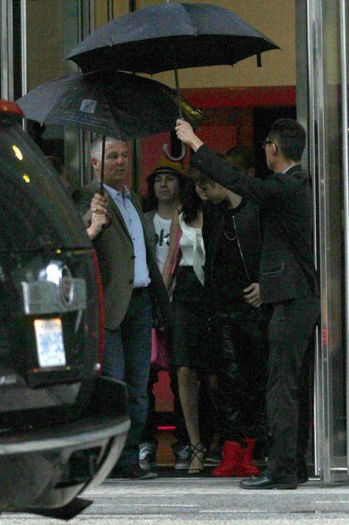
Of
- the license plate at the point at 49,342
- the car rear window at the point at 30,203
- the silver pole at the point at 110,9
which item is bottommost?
the license plate at the point at 49,342

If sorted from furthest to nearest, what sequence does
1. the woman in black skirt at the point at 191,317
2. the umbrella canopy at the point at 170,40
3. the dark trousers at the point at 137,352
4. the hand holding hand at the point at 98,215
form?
the woman in black skirt at the point at 191,317 < the dark trousers at the point at 137,352 < the hand holding hand at the point at 98,215 < the umbrella canopy at the point at 170,40

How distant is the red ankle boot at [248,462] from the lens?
8.34 m

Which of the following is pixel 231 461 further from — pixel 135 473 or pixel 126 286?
pixel 126 286

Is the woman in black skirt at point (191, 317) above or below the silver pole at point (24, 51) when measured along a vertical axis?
below

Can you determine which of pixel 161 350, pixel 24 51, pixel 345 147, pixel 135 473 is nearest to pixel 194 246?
pixel 161 350

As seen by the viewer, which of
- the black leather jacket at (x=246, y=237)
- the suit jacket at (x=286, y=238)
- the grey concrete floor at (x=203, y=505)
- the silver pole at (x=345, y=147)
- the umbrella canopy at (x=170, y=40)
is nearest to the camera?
the grey concrete floor at (x=203, y=505)

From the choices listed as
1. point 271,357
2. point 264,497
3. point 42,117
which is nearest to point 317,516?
point 264,497

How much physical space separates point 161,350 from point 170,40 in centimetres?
232

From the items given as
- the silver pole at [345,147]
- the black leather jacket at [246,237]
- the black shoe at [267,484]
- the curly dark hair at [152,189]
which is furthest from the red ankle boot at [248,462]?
the curly dark hair at [152,189]

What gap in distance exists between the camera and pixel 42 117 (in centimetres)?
699

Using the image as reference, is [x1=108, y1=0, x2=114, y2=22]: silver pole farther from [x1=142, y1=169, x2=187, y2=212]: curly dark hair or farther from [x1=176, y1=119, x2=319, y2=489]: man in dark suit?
[x1=176, y1=119, x2=319, y2=489]: man in dark suit

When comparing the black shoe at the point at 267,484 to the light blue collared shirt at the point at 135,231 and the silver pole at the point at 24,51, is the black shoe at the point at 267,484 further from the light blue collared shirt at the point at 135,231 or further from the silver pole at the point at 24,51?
the silver pole at the point at 24,51

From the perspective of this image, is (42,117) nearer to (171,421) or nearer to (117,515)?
(117,515)

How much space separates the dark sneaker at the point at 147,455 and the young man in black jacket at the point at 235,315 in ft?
2.17
